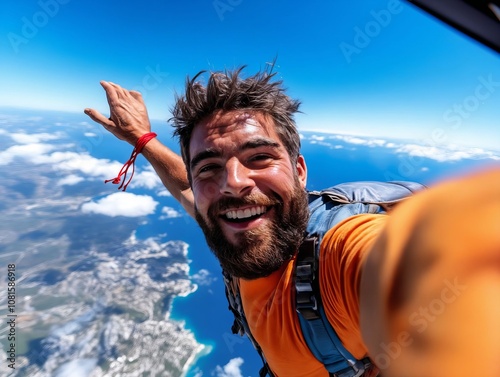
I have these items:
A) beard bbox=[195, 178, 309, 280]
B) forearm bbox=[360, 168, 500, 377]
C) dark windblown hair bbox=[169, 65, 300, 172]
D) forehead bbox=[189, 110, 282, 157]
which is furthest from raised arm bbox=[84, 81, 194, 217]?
forearm bbox=[360, 168, 500, 377]

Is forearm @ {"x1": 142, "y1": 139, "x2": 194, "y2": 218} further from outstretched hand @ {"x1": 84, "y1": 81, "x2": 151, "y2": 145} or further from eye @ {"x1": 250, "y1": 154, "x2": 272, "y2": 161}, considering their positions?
eye @ {"x1": 250, "y1": 154, "x2": 272, "y2": 161}

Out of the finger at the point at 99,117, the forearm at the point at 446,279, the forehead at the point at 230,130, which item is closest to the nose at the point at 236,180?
the forehead at the point at 230,130

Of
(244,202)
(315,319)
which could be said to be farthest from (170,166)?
(315,319)

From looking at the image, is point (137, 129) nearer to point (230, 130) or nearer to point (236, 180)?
point (230, 130)

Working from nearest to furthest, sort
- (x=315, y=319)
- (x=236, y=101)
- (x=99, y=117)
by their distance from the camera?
(x=315, y=319) < (x=236, y=101) < (x=99, y=117)

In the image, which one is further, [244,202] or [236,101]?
[236,101]

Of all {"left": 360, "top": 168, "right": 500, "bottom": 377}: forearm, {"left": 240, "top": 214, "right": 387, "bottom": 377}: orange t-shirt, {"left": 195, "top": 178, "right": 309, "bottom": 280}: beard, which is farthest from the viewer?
{"left": 195, "top": 178, "right": 309, "bottom": 280}: beard

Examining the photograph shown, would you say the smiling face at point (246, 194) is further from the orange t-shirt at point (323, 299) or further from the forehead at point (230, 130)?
the orange t-shirt at point (323, 299)
